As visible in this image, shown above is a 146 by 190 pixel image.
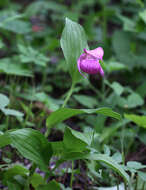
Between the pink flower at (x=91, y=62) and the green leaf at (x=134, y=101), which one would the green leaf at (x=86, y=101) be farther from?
the pink flower at (x=91, y=62)

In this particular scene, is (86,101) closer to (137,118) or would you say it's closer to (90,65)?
(137,118)

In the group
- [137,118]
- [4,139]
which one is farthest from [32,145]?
[137,118]

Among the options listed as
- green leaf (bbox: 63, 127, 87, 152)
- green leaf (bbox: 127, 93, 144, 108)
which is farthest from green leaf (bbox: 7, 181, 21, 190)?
green leaf (bbox: 127, 93, 144, 108)

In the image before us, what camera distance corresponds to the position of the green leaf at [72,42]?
1174 millimetres

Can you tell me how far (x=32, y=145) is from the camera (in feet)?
3.40

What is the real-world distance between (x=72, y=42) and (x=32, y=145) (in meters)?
0.46

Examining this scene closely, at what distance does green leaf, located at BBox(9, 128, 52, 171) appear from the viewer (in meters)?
1.00

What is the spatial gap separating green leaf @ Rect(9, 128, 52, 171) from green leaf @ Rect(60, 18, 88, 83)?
1.08ft

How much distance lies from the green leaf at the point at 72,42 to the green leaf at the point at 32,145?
0.33 meters

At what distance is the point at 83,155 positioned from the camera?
3.39ft

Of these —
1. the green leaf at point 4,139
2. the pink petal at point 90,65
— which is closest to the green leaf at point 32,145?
the green leaf at point 4,139

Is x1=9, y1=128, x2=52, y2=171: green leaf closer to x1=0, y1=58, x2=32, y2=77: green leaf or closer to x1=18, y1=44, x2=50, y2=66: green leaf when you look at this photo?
x1=0, y1=58, x2=32, y2=77: green leaf

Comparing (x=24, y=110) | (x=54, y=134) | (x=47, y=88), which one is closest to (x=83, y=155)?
(x=54, y=134)

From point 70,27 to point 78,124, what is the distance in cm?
79
